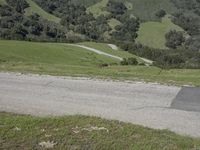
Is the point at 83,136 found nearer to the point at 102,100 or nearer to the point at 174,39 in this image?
the point at 102,100

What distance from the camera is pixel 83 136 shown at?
11016mm

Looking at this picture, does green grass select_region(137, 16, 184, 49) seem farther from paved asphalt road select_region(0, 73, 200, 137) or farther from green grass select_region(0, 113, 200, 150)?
green grass select_region(0, 113, 200, 150)

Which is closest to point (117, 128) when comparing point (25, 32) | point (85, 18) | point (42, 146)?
point (42, 146)

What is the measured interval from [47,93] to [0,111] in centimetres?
349

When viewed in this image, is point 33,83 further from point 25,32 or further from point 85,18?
point 85,18

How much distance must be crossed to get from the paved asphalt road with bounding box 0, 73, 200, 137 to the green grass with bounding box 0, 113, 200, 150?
5.26 ft

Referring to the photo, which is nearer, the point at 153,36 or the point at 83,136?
the point at 83,136

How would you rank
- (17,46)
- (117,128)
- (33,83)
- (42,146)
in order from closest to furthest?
(42,146) → (117,128) → (33,83) → (17,46)

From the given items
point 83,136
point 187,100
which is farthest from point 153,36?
point 83,136

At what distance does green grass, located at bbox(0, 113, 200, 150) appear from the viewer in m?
10.5

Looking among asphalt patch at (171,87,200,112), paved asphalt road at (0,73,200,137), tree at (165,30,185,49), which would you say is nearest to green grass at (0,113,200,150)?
paved asphalt road at (0,73,200,137)

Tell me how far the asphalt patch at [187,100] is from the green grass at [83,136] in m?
3.87

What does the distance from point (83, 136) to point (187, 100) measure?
729 cm

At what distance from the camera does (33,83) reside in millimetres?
20719
